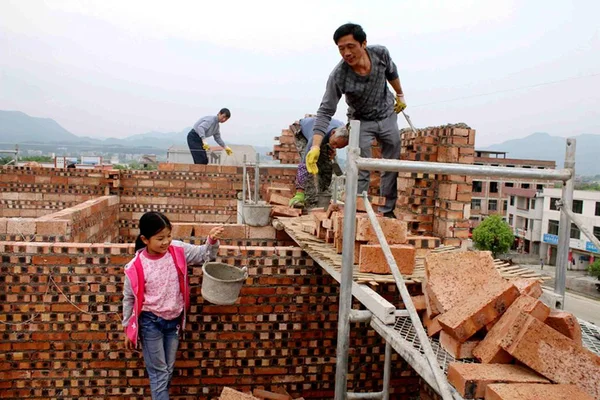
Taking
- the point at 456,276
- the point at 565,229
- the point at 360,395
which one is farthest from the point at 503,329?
the point at 360,395

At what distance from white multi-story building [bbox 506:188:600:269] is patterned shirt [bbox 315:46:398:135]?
118 feet

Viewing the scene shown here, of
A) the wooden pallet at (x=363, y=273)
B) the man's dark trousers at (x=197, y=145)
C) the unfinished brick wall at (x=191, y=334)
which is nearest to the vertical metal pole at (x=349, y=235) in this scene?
the wooden pallet at (x=363, y=273)

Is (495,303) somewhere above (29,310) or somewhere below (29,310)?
above

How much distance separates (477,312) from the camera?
6.77ft

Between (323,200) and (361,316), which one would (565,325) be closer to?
(361,316)

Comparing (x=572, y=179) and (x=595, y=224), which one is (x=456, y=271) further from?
(x=595, y=224)

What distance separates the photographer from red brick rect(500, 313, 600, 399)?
71.1 inches

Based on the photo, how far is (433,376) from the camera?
181 cm

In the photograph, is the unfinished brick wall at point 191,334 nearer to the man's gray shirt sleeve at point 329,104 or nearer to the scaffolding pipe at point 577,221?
the man's gray shirt sleeve at point 329,104

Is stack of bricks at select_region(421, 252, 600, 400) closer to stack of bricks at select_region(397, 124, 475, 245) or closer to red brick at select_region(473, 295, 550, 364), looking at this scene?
red brick at select_region(473, 295, 550, 364)

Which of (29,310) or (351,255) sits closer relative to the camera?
(351,255)

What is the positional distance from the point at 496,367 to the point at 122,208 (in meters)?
8.46

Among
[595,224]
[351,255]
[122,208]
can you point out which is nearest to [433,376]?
[351,255]

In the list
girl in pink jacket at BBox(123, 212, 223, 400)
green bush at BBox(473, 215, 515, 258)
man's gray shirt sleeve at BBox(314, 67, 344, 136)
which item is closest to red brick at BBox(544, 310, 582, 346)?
girl in pink jacket at BBox(123, 212, 223, 400)
